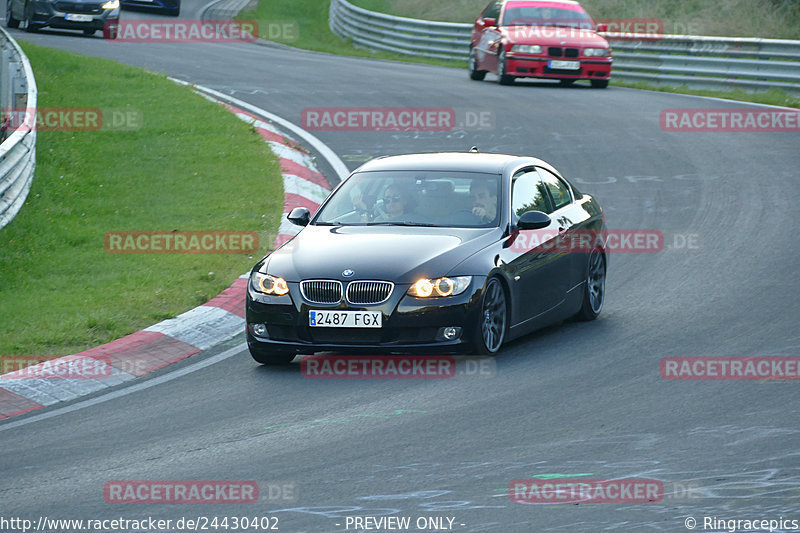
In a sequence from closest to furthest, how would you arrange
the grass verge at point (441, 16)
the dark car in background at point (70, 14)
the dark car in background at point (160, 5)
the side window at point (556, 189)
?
the side window at point (556, 189) → the grass verge at point (441, 16) → the dark car in background at point (70, 14) → the dark car in background at point (160, 5)

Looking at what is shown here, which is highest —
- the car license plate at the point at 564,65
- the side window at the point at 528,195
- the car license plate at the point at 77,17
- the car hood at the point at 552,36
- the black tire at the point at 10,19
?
the side window at the point at 528,195

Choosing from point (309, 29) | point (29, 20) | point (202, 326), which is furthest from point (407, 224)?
point (309, 29)

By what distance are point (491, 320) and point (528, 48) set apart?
16080 mm

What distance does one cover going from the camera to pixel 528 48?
24.8 meters

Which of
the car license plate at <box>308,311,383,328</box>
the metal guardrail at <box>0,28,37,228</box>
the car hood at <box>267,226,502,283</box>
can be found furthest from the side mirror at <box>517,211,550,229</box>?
the metal guardrail at <box>0,28,37,228</box>

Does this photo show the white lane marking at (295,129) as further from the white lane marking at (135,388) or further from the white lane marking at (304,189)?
the white lane marking at (135,388)

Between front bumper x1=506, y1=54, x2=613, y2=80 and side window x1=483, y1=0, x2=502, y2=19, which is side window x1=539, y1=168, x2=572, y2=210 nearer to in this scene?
front bumper x1=506, y1=54, x2=613, y2=80

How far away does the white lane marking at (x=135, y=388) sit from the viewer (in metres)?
8.18

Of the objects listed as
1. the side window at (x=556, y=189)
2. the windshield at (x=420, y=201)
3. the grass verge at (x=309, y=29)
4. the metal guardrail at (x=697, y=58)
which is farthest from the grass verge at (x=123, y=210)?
the grass verge at (x=309, y=29)

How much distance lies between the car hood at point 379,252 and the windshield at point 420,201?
0.58 ft

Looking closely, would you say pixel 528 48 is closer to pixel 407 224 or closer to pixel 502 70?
pixel 502 70

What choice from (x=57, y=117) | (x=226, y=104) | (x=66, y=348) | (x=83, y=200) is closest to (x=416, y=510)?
(x=66, y=348)

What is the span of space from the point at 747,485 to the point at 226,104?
1664 cm

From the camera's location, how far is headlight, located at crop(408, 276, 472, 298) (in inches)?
354
